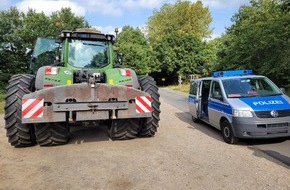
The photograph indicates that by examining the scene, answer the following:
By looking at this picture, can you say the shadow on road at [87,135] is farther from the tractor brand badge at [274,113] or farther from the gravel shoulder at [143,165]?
the tractor brand badge at [274,113]

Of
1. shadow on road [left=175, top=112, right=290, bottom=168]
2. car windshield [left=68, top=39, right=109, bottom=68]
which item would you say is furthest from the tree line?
shadow on road [left=175, top=112, right=290, bottom=168]

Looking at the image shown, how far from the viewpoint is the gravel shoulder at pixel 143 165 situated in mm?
4695

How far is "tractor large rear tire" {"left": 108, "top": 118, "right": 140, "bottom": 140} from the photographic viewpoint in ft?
24.3

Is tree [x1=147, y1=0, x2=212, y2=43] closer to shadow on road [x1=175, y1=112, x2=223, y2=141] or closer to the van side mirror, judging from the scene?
shadow on road [x1=175, y1=112, x2=223, y2=141]

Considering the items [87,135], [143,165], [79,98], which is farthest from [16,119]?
[143,165]

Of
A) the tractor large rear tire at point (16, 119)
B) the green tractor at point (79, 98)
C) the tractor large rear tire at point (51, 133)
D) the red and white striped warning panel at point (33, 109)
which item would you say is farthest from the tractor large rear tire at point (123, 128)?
the tractor large rear tire at point (16, 119)

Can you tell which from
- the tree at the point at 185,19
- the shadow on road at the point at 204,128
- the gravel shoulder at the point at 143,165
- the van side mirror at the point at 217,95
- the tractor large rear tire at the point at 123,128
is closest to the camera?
the gravel shoulder at the point at 143,165

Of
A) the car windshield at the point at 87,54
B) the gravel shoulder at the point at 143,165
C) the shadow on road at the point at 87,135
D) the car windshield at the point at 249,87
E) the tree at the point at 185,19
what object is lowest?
the shadow on road at the point at 87,135

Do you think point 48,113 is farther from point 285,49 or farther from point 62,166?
point 285,49

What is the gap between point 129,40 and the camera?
6250 cm

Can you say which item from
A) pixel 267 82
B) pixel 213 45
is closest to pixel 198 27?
pixel 213 45

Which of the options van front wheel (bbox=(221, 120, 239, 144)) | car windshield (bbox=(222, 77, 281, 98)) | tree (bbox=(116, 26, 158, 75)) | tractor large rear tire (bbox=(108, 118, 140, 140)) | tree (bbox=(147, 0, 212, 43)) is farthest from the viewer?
tree (bbox=(147, 0, 212, 43))

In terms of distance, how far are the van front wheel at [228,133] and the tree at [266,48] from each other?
10370 millimetres

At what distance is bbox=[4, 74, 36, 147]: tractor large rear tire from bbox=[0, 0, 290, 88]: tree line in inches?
139
